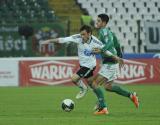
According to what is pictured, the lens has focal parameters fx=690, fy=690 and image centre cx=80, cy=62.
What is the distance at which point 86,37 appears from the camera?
653 inches

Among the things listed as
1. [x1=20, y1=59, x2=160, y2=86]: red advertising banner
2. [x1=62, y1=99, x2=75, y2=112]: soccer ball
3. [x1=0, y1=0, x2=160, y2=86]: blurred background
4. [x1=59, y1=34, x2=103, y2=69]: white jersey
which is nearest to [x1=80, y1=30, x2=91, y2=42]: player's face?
[x1=59, y1=34, x2=103, y2=69]: white jersey

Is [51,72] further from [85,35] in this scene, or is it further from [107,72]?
[107,72]

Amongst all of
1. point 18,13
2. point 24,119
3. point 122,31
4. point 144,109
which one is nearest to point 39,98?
point 144,109

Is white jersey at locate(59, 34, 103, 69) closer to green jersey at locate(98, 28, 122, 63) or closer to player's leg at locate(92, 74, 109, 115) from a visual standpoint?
green jersey at locate(98, 28, 122, 63)

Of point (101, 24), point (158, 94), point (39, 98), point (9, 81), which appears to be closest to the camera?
point (101, 24)

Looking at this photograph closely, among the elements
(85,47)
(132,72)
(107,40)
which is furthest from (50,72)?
(107,40)

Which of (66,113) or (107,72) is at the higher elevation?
(107,72)

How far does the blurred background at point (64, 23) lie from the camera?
3128cm

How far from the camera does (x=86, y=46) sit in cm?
1703

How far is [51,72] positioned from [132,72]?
11.9ft

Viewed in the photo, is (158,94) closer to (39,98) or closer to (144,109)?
(39,98)

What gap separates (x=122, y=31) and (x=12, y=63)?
30.2 ft

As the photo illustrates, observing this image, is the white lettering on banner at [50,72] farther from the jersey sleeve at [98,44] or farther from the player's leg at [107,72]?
the player's leg at [107,72]

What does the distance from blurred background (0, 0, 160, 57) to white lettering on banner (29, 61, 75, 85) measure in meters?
1.53
